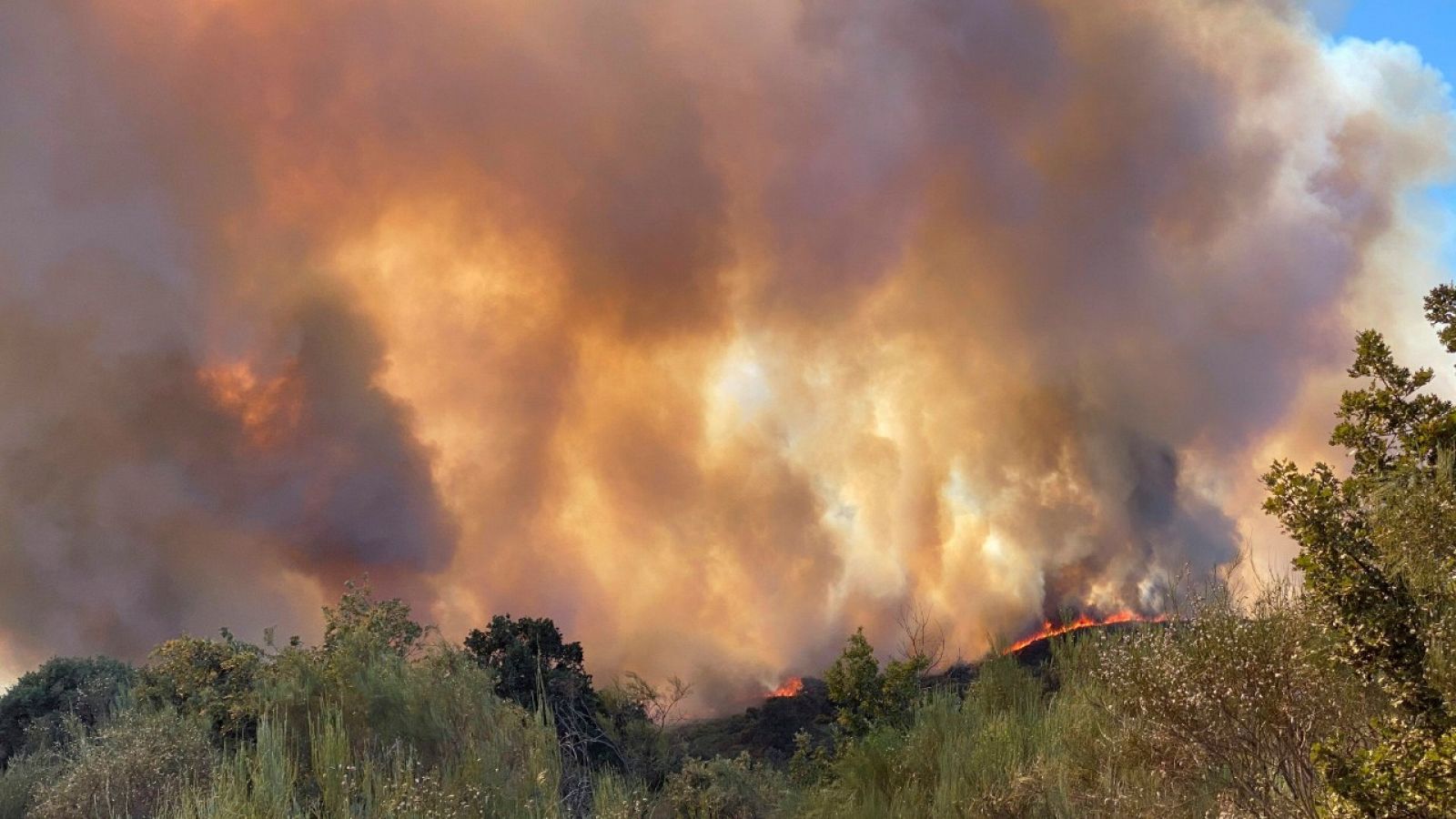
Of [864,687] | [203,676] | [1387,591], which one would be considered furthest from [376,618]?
[1387,591]

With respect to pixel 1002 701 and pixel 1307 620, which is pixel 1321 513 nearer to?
pixel 1307 620

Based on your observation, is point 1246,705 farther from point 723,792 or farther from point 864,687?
point 864,687

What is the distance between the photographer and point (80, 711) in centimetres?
2442

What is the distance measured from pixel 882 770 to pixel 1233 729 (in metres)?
4.84

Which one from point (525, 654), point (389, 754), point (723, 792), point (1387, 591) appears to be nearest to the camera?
point (1387, 591)

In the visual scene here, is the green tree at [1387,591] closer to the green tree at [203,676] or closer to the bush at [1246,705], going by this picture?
the bush at [1246,705]

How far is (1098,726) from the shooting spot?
9602 millimetres

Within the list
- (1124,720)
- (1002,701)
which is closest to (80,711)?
(1002,701)

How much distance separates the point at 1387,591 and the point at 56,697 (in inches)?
1193

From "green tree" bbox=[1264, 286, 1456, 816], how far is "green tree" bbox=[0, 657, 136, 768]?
971 inches

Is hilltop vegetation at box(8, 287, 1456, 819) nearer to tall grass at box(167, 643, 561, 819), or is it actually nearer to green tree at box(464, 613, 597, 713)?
tall grass at box(167, 643, 561, 819)

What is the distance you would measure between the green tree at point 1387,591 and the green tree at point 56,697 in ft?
80.9

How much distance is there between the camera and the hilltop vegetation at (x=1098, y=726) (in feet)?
19.8

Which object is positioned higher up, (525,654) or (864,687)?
(525,654)
